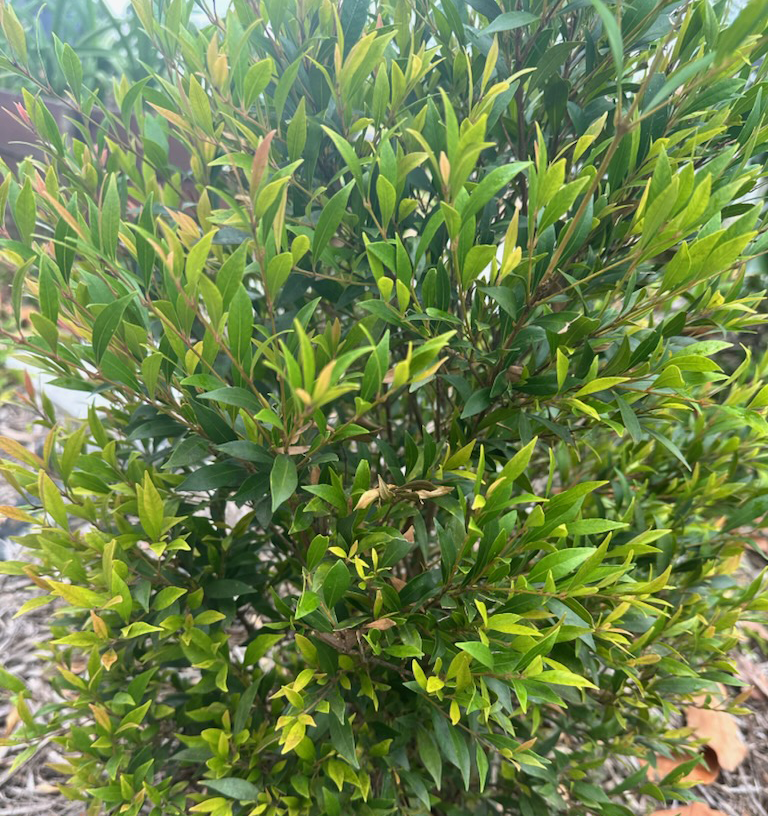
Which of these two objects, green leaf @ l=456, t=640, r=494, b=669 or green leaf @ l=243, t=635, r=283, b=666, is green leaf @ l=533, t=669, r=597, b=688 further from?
green leaf @ l=243, t=635, r=283, b=666

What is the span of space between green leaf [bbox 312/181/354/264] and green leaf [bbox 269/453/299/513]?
0.79 feet

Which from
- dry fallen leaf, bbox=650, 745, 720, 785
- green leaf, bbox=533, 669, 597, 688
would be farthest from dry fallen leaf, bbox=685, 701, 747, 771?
green leaf, bbox=533, 669, 597, 688

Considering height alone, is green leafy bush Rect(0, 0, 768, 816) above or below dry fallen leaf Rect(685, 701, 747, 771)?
above

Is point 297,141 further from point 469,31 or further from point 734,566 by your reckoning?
point 734,566

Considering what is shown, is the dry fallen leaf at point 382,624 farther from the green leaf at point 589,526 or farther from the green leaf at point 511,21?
the green leaf at point 511,21

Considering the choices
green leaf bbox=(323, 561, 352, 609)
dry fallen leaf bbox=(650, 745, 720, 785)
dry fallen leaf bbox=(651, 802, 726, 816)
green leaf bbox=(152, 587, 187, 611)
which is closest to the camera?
green leaf bbox=(323, 561, 352, 609)

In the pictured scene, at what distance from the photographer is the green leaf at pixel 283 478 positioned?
0.59 m

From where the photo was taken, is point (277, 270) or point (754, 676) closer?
point (277, 270)

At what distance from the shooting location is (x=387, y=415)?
98cm

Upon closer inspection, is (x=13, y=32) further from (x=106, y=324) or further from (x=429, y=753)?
(x=429, y=753)

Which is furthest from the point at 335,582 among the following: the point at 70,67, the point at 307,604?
the point at 70,67

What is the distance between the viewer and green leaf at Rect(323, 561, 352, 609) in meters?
0.64

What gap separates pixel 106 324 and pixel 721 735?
5.65 ft

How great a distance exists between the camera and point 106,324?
61cm
